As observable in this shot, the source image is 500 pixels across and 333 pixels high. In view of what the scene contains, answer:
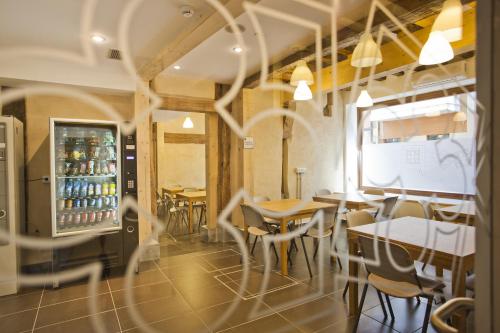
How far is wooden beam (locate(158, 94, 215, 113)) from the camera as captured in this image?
3935 millimetres

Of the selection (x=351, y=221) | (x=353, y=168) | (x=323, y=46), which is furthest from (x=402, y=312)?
(x=353, y=168)

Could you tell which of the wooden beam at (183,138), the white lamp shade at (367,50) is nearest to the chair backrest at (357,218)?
the white lamp shade at (367,50)

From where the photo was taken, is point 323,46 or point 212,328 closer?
point 212,328

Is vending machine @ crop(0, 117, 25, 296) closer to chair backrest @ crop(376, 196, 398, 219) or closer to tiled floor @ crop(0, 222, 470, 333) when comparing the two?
tiled floor @ crop(0, 222, 470, 333)

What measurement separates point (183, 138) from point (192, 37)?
18.0 ft

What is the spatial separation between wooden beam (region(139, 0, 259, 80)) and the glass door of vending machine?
73 centimetres

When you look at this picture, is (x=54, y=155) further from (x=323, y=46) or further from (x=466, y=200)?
(x=466, y=200)

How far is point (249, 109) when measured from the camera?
12.4 feet

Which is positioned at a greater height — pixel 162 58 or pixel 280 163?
pixel 162 58

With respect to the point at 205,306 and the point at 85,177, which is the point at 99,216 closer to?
the point at 85,177

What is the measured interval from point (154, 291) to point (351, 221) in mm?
1923

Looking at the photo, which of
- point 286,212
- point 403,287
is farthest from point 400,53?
point 403,287

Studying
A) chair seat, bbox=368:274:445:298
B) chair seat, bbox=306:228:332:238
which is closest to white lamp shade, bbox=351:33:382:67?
chair seat, bbox=368:274:445:298

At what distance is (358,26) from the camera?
2.56 metres
